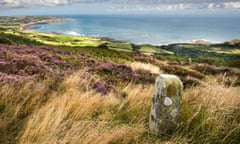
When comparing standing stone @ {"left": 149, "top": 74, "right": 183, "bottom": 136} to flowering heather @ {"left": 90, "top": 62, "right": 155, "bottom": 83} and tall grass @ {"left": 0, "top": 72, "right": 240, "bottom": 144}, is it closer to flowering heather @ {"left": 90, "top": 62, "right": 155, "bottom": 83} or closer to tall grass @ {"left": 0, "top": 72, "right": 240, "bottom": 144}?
tall grass @ {"left": 0, "top": 72, "right": 240, "bottom": 144}

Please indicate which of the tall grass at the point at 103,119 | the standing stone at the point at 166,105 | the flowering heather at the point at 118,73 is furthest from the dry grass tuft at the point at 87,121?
the flowering heather at the point at 118,73

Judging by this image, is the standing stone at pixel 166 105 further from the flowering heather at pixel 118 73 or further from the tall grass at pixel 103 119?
the flowering heather at pixel 118 73

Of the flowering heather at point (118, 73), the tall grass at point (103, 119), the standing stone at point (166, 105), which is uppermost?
the standing stone at point (166, 105)

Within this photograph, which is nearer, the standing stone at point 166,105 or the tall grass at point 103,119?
the tall grass at point 103,119

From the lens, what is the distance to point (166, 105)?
352cm

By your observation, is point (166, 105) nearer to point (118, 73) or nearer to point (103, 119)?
point (103, 119)

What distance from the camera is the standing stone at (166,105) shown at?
3518 mm

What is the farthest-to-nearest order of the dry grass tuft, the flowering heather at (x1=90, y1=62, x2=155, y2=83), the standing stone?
the flowering heather at (x1=90, y1=62, x2=155, y2=83)
the standing stone
the dry grass tuft

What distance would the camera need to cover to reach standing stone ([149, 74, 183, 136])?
138 inches

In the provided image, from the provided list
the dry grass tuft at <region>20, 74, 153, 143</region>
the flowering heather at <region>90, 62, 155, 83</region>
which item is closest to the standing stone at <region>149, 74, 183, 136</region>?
the dry grass tuft at <region>20, 74, 153, 143</region>

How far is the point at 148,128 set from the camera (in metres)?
3.88

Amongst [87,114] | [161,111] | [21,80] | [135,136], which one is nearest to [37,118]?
[87,114]

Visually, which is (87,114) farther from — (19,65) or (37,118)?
(19,65)

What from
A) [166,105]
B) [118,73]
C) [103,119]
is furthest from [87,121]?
[118,73]
